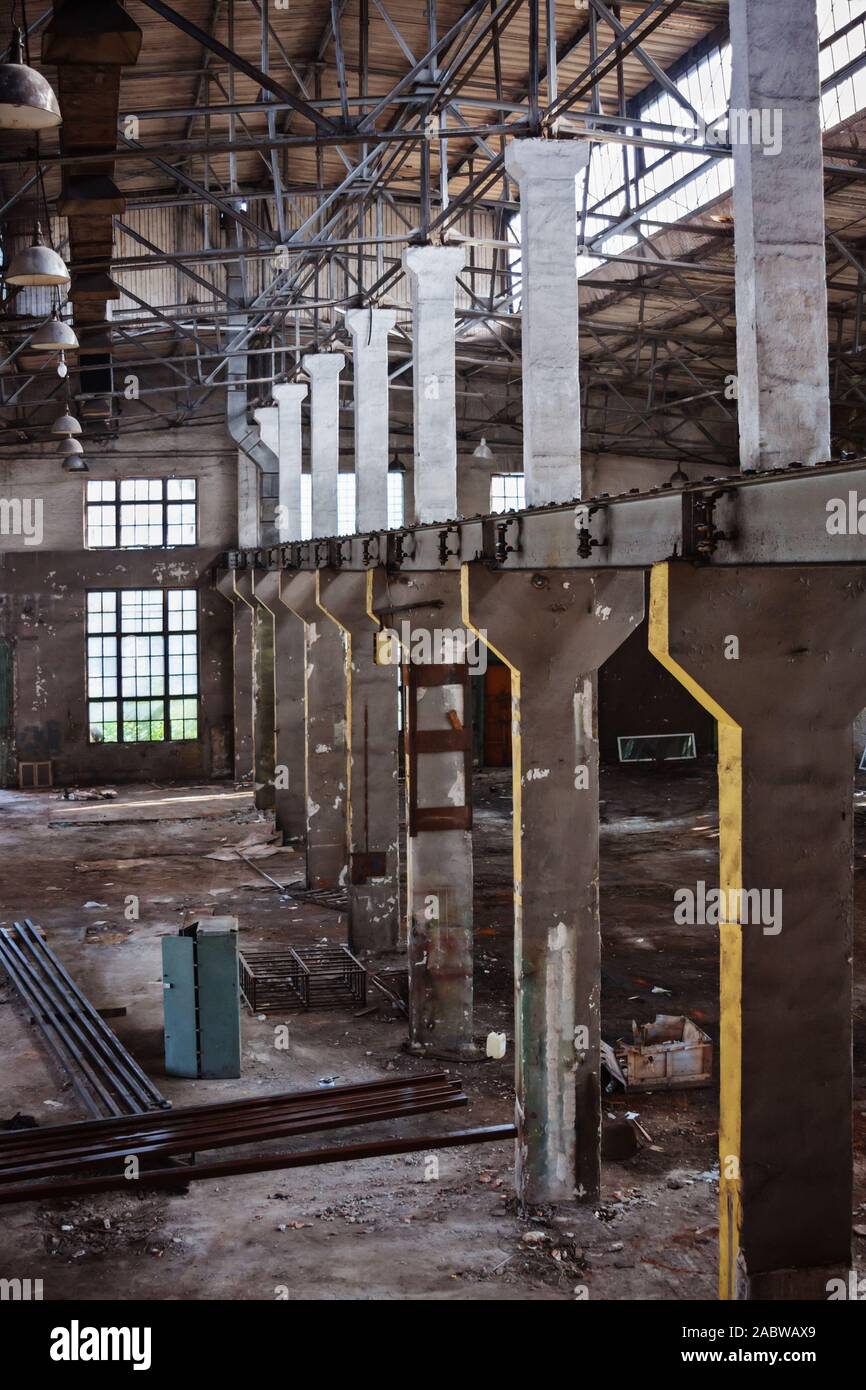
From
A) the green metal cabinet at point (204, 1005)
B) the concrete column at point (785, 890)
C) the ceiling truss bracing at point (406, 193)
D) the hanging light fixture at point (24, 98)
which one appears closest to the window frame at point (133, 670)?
the ceiling truss bracing at point (406, 193)

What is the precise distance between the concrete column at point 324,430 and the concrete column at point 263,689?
4880 mm

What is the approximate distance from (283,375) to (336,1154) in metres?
14.5

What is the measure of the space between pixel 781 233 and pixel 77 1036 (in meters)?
8.86

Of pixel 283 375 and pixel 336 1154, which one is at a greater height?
pixel 283 375

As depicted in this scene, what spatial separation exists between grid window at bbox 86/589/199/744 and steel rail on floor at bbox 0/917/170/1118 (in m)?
12.7

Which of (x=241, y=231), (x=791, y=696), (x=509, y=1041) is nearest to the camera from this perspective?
(x=791, y=696)

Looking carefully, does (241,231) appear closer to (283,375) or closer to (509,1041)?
(283,375)

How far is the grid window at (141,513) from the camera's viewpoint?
26.8 m

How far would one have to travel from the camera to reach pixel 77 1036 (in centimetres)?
1102

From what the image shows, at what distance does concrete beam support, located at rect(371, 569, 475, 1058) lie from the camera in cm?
1083

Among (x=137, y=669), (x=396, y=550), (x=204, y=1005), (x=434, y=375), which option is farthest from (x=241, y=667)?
(x=204, y=1005)

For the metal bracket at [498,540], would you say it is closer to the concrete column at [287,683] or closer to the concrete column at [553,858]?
the concrete column at [553,858]
